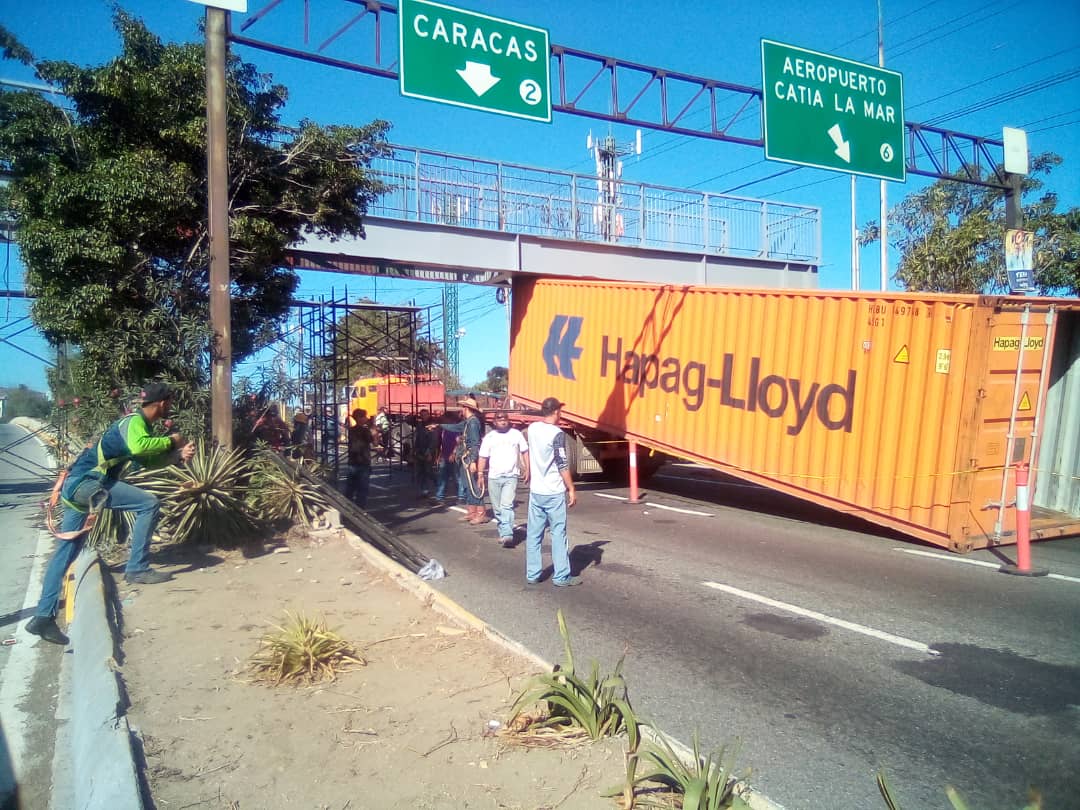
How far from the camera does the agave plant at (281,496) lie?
866 cm

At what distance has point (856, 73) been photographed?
11.7m

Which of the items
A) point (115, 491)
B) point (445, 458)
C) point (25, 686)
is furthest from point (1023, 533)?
point (445, 458)

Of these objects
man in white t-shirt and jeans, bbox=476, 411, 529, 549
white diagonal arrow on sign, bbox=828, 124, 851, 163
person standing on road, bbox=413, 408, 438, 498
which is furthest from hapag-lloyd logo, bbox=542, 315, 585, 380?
man in white t-shirt and jeans, bbox=476, 411, 529, 549

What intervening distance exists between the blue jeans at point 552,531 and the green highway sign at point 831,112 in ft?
21.9

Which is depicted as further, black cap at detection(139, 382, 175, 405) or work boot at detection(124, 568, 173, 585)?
work boot at detection(124, 568, 173, 585)

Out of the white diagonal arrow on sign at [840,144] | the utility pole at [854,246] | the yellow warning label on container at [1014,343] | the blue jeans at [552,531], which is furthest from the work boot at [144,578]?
the utility pole at [854,246]

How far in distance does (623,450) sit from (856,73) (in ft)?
25.4

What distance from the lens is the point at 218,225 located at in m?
8.63

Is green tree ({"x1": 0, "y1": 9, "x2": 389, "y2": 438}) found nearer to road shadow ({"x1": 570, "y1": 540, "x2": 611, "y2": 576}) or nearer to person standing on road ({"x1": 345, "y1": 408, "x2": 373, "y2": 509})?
person standing on road ({"x1": 345, "y1": 408, "x2": 373, "y2": 509})

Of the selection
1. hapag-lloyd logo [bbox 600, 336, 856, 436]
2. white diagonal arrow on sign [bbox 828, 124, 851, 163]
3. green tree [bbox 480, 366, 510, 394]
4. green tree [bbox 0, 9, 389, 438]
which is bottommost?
green tree [bbox 480, 366, 510, 394]

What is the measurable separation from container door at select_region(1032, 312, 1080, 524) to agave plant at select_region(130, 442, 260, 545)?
946 centimetres

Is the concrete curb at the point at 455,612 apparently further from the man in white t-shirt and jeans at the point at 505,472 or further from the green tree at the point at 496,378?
the green tree at the point at 496,378

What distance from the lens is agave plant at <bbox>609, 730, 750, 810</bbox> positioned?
2.97 m

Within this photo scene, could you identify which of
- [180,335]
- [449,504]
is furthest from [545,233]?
[180,335]
